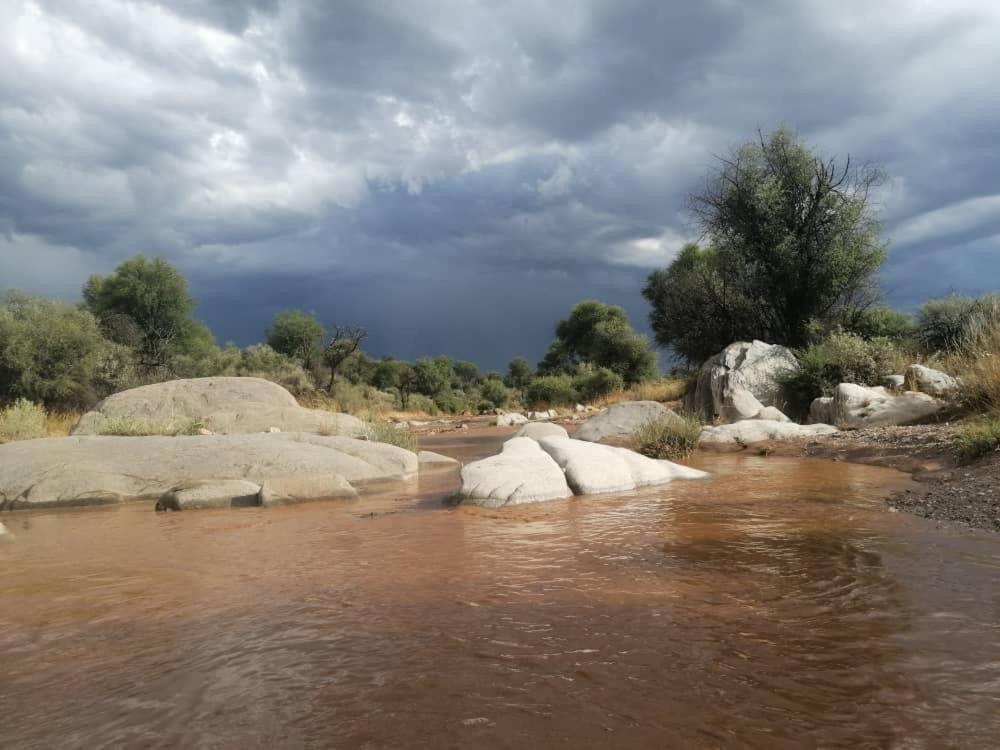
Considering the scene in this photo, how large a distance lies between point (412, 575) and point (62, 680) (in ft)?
6.31

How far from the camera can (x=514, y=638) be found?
2840 mm

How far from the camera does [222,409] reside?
15375 mm

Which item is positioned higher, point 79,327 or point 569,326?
point 569,326

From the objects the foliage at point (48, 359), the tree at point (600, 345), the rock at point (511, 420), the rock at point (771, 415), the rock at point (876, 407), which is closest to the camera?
the rock at point (876, 407)

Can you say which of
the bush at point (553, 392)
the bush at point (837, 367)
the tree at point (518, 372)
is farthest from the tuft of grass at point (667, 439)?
the tree at point (518, 372)

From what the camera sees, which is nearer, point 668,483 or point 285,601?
point 285,601

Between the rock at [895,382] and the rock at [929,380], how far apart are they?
8.6 inches

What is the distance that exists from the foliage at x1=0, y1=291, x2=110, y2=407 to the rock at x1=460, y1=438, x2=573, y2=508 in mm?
18180

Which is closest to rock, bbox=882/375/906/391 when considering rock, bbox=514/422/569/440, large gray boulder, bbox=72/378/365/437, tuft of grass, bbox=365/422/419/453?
rock, bbox=514/422/569/440

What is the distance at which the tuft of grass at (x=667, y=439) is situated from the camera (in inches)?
421

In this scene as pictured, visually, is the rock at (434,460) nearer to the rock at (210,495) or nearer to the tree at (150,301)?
the rock at (210,495)

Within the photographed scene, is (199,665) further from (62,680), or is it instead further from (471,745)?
(471,745)

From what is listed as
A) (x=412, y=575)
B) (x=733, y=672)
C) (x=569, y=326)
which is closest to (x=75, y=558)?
(x=412, y=575)

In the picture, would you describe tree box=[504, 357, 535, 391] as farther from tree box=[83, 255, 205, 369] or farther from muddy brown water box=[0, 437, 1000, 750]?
muddy brown water box=[0, 437, 1000, 750]
